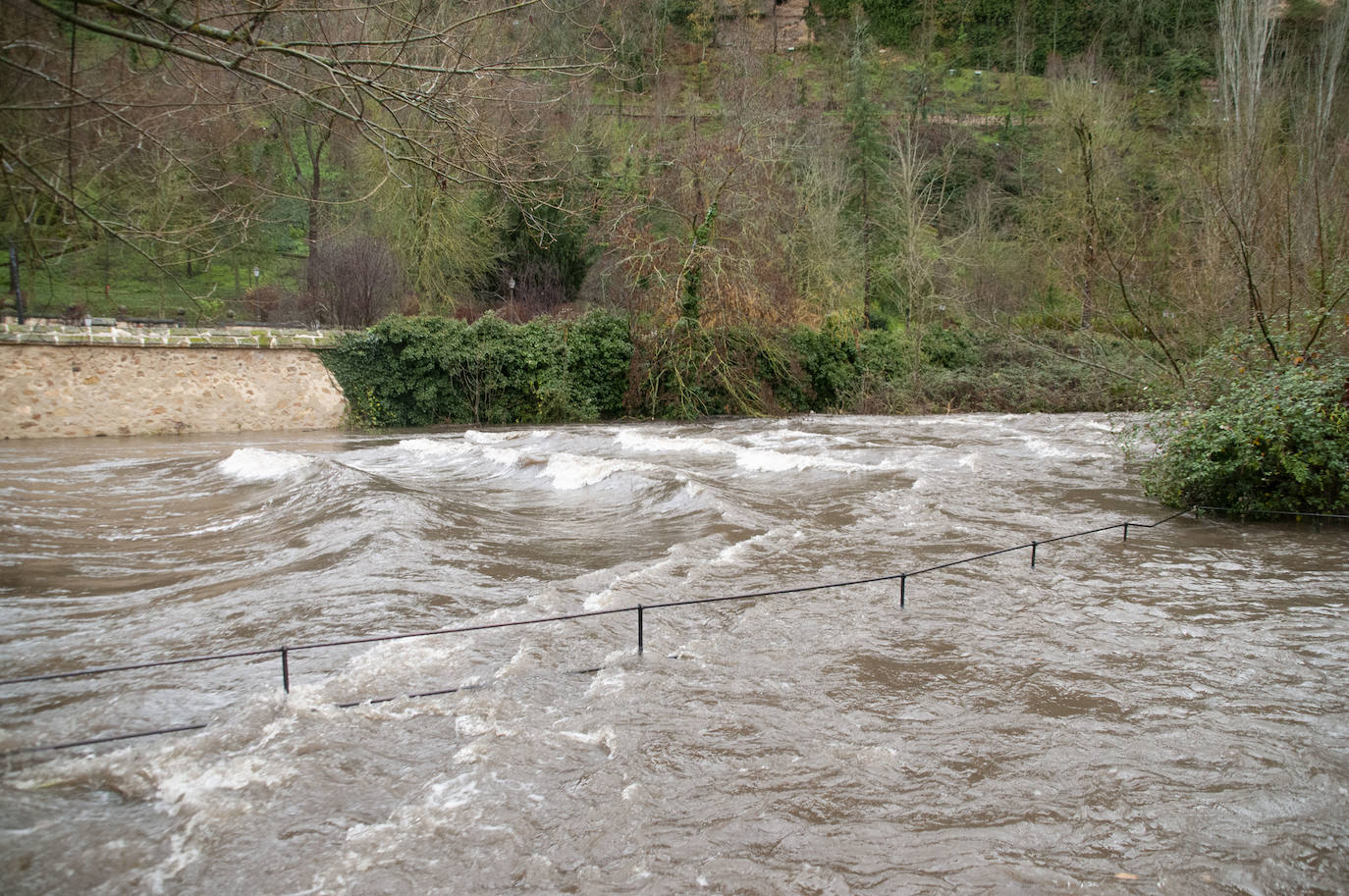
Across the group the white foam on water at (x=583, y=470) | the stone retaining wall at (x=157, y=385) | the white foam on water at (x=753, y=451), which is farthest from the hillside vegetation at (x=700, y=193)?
the white foam on water at (x=753, y=451)

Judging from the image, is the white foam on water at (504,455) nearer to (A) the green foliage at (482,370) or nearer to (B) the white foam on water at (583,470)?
(B) the white foam on water at (583,470)

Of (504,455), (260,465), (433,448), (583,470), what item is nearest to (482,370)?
(433,448)

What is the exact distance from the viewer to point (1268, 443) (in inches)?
381

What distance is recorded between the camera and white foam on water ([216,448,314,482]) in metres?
13.2

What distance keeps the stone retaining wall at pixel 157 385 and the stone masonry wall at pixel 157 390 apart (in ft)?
0.07

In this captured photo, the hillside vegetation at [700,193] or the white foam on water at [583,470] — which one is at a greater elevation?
the hillside vegetation at [700,193]

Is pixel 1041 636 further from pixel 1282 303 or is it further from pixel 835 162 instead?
pixel 835 162

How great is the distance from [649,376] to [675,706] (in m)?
19.2

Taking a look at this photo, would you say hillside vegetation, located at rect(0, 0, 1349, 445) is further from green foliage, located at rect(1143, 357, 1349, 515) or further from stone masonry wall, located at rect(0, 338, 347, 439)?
stone masonry wall, located at rect(0, 338, 347, 439)

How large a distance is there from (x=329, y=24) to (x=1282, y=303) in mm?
12388

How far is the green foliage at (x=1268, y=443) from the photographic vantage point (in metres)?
9.40

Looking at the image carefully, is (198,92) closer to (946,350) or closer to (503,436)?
(503,436)

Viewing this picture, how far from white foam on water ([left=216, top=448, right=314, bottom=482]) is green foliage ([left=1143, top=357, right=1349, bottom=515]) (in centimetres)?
1206

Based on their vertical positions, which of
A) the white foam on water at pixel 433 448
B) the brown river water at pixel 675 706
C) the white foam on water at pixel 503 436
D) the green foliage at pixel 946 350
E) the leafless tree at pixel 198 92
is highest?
the leafless tree at pixel 198 92
